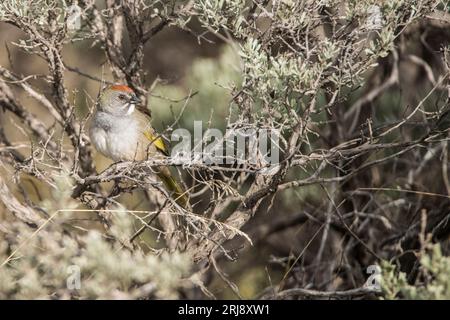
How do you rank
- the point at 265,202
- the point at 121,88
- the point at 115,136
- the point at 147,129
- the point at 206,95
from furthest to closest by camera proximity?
the point at 265,202
the point at 206,95
the point at 147,129
the point at 115,136
the point at 121,88

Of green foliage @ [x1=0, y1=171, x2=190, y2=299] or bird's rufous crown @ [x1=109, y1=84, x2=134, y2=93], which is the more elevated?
bird's rufous crown @ [x1=109, y1=84, x2=134, y2=93]

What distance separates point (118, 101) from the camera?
5391 millimetres

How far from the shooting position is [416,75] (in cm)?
672

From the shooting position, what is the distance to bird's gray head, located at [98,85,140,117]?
17.3 feet

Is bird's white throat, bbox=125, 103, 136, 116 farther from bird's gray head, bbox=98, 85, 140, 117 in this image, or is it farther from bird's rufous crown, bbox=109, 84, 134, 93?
bird's rufous crown, bbox=109, 84, 134, 93

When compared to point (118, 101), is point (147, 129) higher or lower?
lower

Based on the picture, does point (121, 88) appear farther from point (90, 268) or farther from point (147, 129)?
point (90, 268)

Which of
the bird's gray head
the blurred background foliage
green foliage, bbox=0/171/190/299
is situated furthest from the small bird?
green foliage, bbox=0/171/190/299

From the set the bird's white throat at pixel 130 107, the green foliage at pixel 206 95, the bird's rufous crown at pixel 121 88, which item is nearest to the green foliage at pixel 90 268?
the bird's rufous crown at pixel 121 88

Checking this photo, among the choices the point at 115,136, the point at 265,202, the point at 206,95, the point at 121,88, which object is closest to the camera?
the point at 121,88

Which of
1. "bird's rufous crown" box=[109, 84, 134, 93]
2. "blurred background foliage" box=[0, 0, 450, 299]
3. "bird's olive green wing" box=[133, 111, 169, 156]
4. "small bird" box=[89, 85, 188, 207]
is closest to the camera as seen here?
"blurred background foliage" box=[0, 0, 450, 299]

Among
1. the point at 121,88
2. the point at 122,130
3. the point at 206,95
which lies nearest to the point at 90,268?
the point at 121,88

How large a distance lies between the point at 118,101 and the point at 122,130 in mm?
197
